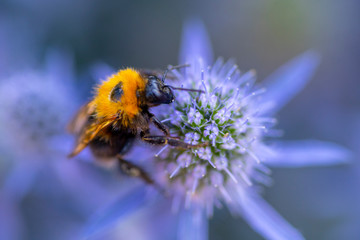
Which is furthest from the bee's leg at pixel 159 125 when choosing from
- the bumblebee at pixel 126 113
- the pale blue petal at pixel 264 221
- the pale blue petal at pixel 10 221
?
the pale blue petal at pixel 10 221

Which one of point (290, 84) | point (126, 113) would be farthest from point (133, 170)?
point (290, 84)

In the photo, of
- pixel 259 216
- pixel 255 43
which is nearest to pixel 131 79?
pixel 259 216

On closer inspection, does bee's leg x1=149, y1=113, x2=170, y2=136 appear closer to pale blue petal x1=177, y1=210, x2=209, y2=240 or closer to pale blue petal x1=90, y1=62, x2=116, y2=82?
pale blue petal x1=177, y1=210, x2=209, y2=240

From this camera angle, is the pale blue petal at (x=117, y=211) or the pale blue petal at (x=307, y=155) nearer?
the pale blue petal at (x=117, y=211)

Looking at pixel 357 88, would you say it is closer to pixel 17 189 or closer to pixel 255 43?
pixel 255 43

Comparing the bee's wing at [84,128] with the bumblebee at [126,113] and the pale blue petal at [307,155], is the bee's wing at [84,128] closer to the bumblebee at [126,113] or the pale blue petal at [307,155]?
the bumblebee at [126,113]
